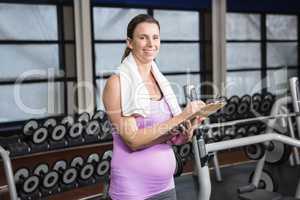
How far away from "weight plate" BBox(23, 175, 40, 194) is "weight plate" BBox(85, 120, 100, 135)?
1.68ft

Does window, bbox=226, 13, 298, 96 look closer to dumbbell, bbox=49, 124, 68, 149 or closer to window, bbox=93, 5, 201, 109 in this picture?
window, bbox=93, 5, 201, 109

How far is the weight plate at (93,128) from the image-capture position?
2436 millimetres

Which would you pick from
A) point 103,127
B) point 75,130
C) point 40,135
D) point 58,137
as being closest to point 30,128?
point 40,135

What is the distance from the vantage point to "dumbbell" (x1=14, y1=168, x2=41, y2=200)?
198 centimetres

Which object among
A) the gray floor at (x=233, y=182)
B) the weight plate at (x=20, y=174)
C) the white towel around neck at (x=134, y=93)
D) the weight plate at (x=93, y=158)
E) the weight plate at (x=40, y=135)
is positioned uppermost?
the white towel around neck at (x=134, y=93)

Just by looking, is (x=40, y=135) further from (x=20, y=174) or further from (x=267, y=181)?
(x=267, y=181)

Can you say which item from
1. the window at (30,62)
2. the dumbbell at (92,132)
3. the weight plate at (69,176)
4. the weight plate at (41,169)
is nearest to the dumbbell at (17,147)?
the weight plate at (41,169)

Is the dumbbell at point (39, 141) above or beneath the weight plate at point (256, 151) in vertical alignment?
above

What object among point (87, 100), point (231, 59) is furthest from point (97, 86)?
point (231, 59)

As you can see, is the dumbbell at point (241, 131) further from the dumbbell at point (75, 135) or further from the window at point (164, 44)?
the dumbbell at point (75, 135)

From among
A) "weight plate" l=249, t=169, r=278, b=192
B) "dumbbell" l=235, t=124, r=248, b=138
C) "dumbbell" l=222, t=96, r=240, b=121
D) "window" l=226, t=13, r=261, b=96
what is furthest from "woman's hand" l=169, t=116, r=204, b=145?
"window" l=226, t=13, r=261, b=96

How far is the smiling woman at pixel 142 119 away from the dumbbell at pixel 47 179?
1.21 meters

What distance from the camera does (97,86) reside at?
3410 mm

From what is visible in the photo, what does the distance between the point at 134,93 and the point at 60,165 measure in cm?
139
